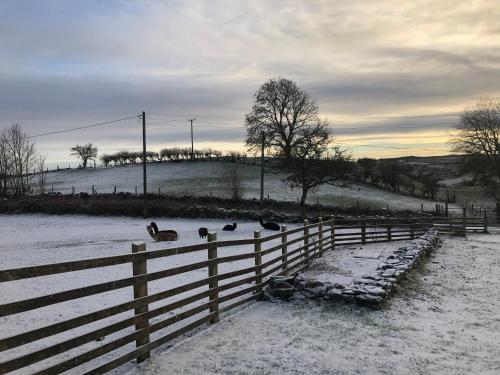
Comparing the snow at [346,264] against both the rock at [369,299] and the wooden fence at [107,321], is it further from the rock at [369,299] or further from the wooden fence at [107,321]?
the wooden fence at [107,321]

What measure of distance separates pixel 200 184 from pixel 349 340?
54592 mm

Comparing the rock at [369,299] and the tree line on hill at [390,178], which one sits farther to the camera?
the tree line on hill at [390,178]

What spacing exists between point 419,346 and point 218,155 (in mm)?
81697

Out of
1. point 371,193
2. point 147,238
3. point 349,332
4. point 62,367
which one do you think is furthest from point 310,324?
point 371,193

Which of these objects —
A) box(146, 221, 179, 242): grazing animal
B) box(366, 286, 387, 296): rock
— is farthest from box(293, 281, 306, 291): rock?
box(146, 221, 179, 242): grazing animal

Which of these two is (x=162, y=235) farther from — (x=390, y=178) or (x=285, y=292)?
(x=390, y=178)

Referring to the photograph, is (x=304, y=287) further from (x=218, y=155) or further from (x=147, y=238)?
(x=218, y=155)

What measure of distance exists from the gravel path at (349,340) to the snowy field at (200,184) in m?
41.5

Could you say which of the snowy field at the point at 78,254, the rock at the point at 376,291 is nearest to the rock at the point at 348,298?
the rock at the point at 376,291

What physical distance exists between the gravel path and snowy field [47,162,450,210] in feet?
136

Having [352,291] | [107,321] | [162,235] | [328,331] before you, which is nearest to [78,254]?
[162,235]

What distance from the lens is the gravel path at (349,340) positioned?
522 centimetres

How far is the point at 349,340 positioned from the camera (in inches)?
245

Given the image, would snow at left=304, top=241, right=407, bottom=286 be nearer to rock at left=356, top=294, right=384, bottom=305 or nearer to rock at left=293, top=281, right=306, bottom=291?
rock at left=293, top=281, right=306, bottom=291
